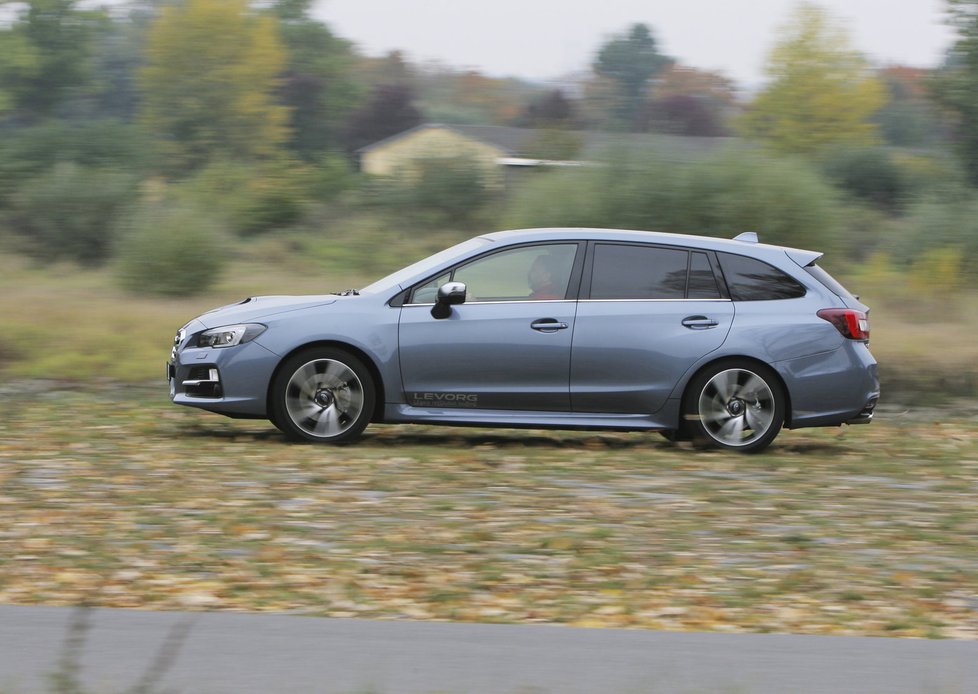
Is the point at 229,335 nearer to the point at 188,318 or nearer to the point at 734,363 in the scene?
the point at 734,363

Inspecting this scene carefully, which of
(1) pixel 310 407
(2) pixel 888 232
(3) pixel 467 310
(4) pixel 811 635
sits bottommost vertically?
(4) pixel 811 635

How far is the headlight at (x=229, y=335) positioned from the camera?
993 centimetres

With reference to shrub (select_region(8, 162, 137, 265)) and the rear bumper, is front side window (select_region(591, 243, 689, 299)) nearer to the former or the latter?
the rear bumper

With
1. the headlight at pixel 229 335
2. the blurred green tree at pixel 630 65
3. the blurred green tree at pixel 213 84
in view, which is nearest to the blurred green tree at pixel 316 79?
the blurred green tree at pixel 213 84

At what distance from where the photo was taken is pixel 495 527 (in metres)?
7.39

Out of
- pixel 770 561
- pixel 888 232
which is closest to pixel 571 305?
pixel 770 561

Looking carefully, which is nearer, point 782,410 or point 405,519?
point 405,519

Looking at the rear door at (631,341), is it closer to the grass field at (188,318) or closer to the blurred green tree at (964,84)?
the grass field at (188,318)

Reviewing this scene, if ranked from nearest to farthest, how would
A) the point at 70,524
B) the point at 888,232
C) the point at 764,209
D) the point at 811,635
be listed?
the point at 811,635 < the point at 70,524 < the point at 764,209 < the point at 888,232

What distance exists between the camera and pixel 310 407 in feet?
32.9

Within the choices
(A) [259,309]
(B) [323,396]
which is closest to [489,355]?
(B) [323,396]

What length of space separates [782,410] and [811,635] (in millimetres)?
5138

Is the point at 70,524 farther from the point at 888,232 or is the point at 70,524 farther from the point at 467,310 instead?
the point at 888,232

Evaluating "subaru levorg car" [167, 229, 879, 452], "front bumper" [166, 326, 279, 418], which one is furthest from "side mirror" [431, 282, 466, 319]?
"front bumper" [166, 326, 279, 418]
